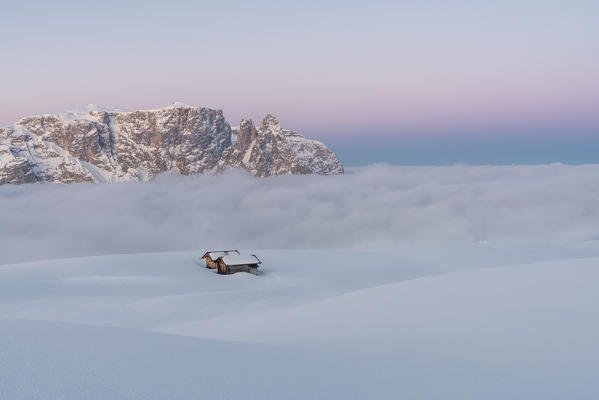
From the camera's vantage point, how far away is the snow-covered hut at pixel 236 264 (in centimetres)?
3738

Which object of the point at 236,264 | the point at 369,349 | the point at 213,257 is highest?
the point at 369,349

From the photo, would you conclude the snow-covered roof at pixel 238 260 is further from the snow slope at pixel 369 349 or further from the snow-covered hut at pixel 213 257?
the snow slope at pixel 369 349

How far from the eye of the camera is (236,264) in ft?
122

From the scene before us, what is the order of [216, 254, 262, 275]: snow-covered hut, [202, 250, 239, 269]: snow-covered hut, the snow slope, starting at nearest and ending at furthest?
the snow slope < [216, 254, 262, 275]: snow-covered hut < [202, 250, 239, 269]: snow-covered hut

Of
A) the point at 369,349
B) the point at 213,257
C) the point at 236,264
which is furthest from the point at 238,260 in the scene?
the point at 369,349

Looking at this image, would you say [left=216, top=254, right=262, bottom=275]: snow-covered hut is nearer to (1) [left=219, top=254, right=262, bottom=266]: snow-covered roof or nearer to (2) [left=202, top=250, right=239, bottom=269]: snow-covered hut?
(1) [left=219, top=254, right=262, bottom=266]: snow-covered roof

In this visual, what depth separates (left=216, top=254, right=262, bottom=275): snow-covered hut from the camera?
37.4 m

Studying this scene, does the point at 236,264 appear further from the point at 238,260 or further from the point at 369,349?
the point at 369,349

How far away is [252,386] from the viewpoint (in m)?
5.02

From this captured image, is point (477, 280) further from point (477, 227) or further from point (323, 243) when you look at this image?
point (477, 227)

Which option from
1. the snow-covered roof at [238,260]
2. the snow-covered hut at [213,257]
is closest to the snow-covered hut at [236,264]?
the snow-covered roof at [238,260]

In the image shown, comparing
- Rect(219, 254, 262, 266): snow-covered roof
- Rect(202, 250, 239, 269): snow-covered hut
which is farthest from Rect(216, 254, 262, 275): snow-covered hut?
Rect(202, 250, 239, 269): snow-covered hut

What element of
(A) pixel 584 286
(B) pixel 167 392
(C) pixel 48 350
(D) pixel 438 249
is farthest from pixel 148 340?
(D) pixel 438 249

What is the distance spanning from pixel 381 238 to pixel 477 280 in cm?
15566
